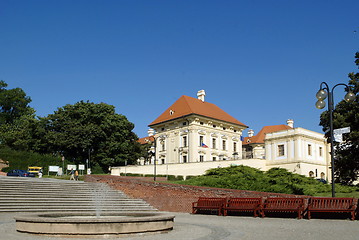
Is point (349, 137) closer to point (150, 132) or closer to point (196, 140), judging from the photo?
point (196, 140)

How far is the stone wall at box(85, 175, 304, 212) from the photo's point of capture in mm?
20281

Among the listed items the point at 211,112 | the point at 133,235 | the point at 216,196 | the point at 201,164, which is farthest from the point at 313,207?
the point at 211,112

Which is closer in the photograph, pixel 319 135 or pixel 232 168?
pixel 232 168

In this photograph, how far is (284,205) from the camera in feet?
53.3

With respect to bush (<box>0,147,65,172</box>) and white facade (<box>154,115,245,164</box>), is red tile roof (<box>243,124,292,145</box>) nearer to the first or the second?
white facade (<box>154,115,245,164</box>)

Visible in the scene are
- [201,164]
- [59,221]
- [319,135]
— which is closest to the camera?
[59,221]

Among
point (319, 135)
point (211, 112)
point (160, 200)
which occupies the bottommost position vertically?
point (160, 200)

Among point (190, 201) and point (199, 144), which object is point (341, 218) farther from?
point (199, 144)

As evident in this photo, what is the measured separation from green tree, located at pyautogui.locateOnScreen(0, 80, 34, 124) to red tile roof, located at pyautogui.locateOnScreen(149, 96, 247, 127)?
79.2 ft

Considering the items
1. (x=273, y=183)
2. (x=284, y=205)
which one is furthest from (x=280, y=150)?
(x=284, y=205)

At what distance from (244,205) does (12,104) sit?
65.7m

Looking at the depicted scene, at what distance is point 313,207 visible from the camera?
15250 mm

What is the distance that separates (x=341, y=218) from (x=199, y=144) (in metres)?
50.5

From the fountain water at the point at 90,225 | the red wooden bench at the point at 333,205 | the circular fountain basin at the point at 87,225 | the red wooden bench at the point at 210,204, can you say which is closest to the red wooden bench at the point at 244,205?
the red wooden bench at the point at 210,204
